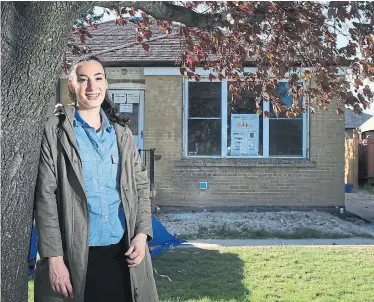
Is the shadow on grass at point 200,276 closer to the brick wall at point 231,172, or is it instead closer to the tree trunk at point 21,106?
the tree trunk at point 21,106

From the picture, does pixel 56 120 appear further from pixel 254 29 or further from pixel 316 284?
pixel 316 284

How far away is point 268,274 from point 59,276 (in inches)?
151

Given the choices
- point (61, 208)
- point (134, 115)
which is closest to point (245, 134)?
point (134, 115)

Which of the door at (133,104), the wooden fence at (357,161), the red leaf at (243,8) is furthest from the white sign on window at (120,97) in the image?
the wooden fence at (357,161)

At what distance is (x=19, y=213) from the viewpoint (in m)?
2.33

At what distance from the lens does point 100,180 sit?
2451 mm

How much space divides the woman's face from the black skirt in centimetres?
79

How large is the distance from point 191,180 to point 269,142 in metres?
Answer: 2.03

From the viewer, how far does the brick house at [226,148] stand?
1083 centimetres

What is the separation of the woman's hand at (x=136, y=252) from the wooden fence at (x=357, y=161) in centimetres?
1821

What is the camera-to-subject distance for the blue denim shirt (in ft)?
7.95

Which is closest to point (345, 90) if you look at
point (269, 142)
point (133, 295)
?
point (133, 295)

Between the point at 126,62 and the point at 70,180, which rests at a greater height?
the point at 126,62

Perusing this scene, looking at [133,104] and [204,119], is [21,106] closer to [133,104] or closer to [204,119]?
[204,119]
